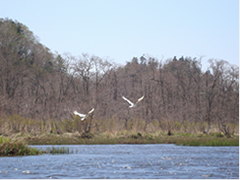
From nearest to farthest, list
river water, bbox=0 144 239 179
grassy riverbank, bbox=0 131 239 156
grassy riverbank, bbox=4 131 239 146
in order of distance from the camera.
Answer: river water, bbox=0 144 239 179, grassy riverbank, bbox=0 131 239 156, grassy riverbank, bbox=4 131 239 146

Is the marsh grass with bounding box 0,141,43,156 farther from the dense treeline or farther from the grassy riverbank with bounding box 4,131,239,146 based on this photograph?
the dense treeline

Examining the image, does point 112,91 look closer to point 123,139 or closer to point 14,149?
point 123,139

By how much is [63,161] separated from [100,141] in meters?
12.9

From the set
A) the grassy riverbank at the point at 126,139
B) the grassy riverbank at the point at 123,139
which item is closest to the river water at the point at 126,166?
the grassy riverbank at the point at 126,139

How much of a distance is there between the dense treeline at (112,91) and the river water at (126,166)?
14847 mm

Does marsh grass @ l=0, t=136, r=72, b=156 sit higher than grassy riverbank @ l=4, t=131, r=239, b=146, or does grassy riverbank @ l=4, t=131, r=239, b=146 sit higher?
grassy riverbank @ l=4, t=131, r=239, b=146

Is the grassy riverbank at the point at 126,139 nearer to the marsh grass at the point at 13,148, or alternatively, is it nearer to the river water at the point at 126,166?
the marsh grass at the point at 13,148

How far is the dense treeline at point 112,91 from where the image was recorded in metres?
46.4

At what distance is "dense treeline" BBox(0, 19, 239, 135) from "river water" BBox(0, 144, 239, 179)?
14.8 m

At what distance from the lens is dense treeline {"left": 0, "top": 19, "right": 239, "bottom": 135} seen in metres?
46.4

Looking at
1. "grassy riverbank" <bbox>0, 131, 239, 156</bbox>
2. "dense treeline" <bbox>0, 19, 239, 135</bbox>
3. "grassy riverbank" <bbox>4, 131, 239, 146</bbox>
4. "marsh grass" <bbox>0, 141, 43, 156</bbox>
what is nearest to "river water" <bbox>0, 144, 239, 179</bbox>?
"marsh grass" <bbox>0, 141, 43, 156</bbox>

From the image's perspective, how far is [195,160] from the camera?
24.3m

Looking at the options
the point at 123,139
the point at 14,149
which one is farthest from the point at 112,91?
the point at 14,149

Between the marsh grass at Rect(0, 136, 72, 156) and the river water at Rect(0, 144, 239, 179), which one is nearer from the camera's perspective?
the river water at Rect(0, 144, 239, 179)
